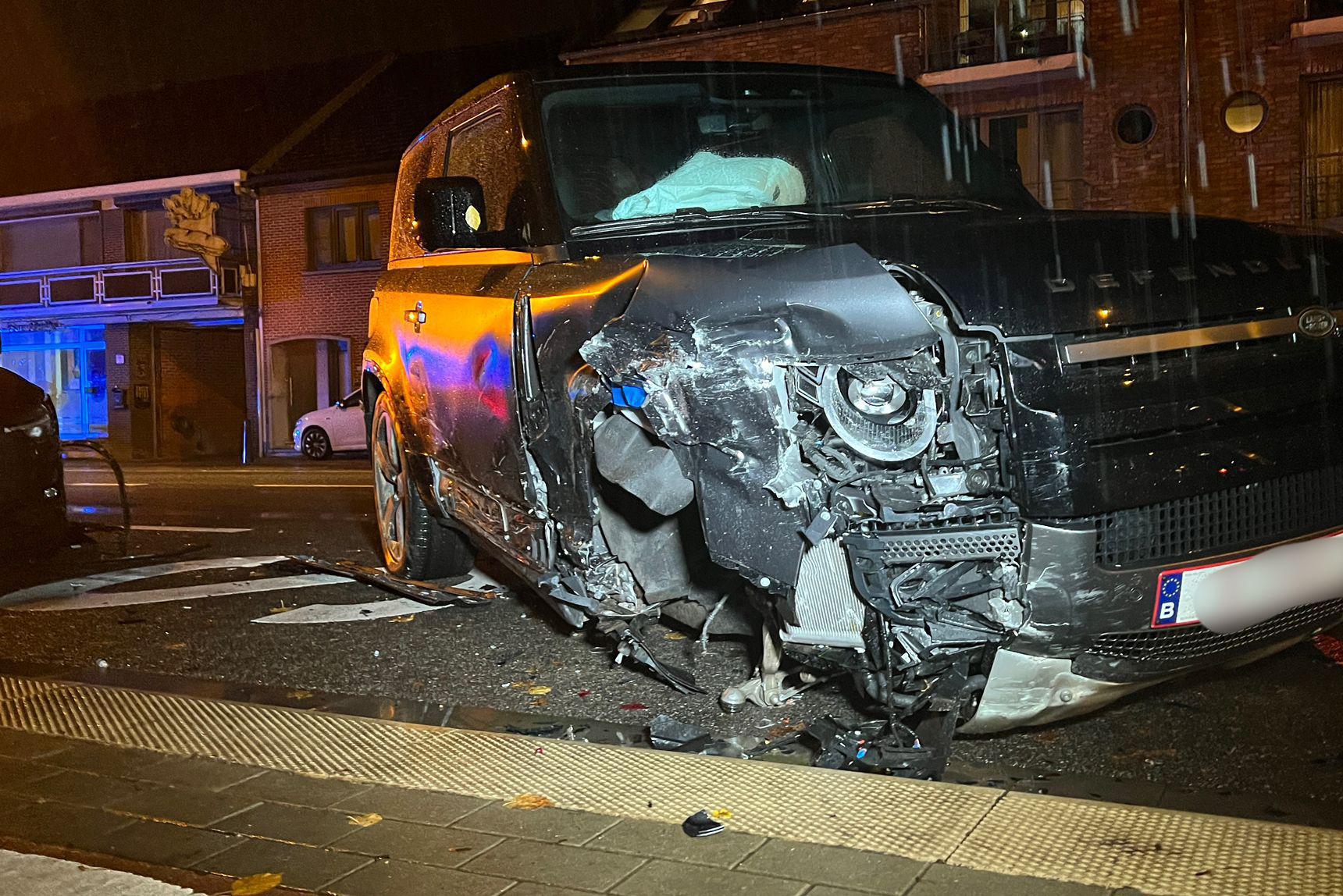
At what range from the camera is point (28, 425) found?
23.5ft

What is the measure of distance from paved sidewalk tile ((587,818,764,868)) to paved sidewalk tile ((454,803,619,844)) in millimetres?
52

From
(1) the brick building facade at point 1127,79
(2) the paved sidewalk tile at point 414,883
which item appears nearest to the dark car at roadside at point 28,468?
(2) the paved sidewalk tile at point 414,883

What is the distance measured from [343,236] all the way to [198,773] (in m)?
24.3

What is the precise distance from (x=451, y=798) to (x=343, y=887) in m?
0.54

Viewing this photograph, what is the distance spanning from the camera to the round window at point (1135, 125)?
18.4m

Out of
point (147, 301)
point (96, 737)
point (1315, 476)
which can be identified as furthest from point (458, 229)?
point (147, 301)

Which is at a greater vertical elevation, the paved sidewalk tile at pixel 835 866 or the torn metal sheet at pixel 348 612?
the torn metal sheet at pixel 348 612

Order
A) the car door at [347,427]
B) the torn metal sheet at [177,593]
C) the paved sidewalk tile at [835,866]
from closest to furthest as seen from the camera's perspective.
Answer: the paved sidewalk tile at [835,866], the torn metal sheet at [177,593], the car door at [347,427]

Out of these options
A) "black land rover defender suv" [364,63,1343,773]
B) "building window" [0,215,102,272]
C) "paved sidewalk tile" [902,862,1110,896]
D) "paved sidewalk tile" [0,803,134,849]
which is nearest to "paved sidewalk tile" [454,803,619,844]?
"black land rover defender suv" [364,63,1343,773]

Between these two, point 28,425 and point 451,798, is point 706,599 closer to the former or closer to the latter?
point 451,798

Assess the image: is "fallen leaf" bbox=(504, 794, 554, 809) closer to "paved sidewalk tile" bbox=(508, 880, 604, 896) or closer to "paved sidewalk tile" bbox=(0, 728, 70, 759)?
"paved sidewalk tile" bbox=(508, 880, 604, 896)

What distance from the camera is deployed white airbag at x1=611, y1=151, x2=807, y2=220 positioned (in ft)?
14.5

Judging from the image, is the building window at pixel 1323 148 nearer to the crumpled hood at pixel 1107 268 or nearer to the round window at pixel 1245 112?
the round window at pixel 1245 112

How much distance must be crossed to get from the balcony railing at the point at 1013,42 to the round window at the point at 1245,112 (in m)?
2.29
